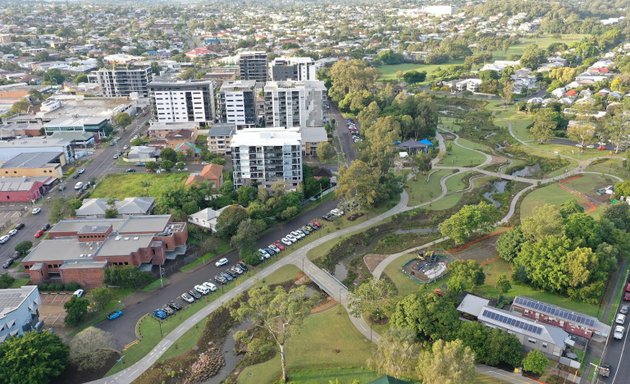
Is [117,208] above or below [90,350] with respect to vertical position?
above

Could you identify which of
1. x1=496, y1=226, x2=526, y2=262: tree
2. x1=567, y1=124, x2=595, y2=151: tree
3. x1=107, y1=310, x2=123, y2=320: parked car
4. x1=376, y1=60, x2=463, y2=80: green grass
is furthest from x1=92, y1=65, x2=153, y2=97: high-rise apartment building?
x1=496, y1=226, x2=526, y2=262: tree

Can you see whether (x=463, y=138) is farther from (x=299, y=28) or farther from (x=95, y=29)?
(x=95, y=29)

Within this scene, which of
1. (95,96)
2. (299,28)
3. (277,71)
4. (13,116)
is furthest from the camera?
(299,28)

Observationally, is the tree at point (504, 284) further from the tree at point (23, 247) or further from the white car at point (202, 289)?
the tree at point (23, 247)

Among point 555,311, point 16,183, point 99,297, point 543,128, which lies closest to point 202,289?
point 99,297

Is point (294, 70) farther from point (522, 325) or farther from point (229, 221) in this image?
point (522, 325)

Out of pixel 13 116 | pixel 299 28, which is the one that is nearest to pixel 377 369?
pixel 13 116
